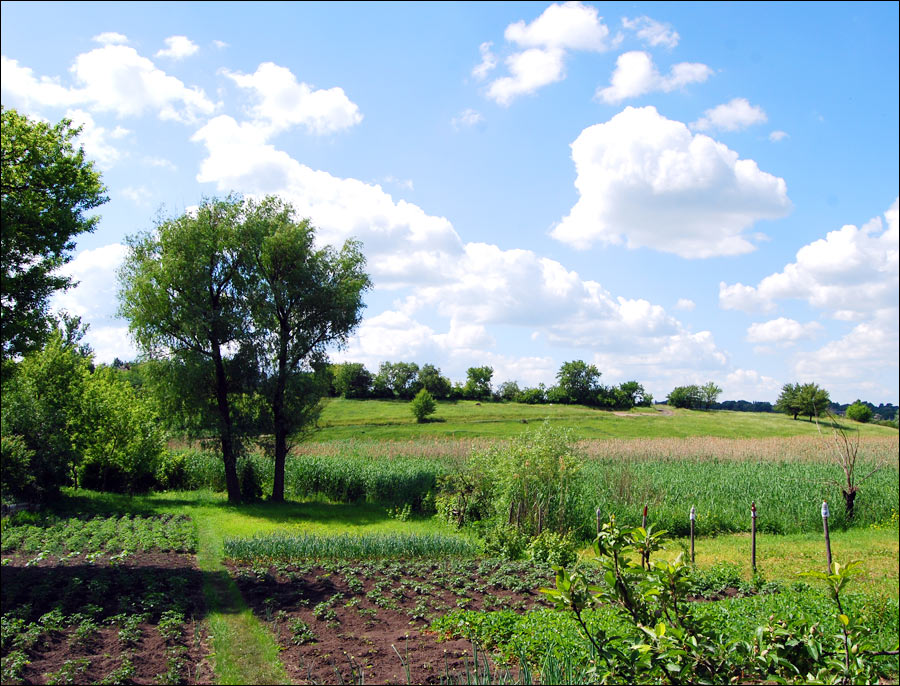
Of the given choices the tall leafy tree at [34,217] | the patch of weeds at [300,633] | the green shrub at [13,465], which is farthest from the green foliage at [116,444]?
the patch of weeds at [300,633]

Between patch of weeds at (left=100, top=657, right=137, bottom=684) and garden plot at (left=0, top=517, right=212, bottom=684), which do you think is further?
garden plot at (left=0, top=517, right=212, bottom=684)

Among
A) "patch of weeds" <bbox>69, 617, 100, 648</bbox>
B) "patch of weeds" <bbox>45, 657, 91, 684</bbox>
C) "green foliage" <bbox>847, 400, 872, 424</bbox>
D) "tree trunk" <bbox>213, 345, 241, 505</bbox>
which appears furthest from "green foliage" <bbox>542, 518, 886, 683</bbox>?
"green foliage" <bbox>847, 400, 872, 424</bbox>

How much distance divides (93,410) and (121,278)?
6143 millimetres

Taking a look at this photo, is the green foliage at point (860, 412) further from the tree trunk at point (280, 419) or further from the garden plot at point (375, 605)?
the garden plot at point (375, 605)

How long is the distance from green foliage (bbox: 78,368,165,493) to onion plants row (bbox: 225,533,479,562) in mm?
12938

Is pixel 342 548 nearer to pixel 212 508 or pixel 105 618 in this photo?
pixel 105 618

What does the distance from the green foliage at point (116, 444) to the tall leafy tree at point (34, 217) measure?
1252 centimetres

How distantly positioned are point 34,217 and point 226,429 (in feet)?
37.3

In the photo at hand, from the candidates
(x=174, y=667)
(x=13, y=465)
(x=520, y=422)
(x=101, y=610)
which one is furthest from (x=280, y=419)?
(x=520, y=422)

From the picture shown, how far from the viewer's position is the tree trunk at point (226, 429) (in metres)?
21.3

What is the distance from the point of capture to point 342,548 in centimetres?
1227

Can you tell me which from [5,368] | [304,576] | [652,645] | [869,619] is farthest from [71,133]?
[869,619]

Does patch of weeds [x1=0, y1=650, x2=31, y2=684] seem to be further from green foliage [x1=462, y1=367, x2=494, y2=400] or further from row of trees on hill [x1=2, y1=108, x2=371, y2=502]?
green foliage [x1=462, y1=367, x2=494, y2=400]

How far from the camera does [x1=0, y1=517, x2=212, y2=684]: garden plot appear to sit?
626cm
